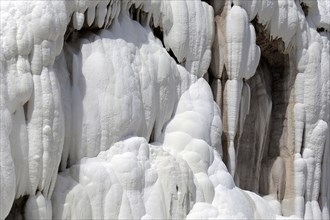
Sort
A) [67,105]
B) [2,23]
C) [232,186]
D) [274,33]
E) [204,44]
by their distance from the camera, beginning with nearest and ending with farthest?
1. [2,23]
2. [67,105]
3. [232,186]
4. [204,44]
5. [274,33]

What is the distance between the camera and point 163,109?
5.96m

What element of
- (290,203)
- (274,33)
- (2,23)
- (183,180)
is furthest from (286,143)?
(2,23)

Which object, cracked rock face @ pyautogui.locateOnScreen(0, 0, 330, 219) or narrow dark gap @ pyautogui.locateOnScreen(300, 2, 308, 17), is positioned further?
narrow dark gap @ pyautogui.locateOnScreen(300, 2, 308, 17)

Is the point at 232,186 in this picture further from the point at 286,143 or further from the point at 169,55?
the point at 286,143

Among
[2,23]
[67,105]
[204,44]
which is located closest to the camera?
[2,23]

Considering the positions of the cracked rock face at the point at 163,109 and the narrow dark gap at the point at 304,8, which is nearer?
the cracked rock face at the point at 163,109

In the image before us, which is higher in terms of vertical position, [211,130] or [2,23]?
[2,23]

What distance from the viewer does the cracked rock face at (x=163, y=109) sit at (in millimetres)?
4824

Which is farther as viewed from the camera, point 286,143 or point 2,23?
point 286,143

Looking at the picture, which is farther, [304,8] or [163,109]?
[304,8]

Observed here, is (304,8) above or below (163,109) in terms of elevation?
above

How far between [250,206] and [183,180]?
2.56 feet

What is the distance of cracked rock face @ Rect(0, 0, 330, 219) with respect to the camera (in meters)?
4.82

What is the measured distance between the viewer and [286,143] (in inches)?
307
